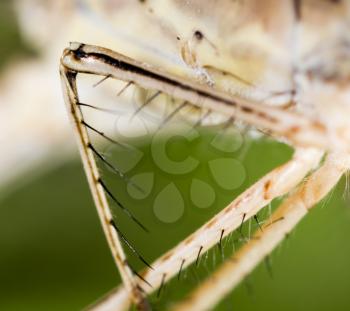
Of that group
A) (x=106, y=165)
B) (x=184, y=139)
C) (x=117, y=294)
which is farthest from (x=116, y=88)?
(x=117, y=294)

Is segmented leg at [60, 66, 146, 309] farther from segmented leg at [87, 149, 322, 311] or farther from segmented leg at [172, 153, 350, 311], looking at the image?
segmented leg at [172, 153, 350, 311]

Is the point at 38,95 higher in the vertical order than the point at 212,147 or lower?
higher

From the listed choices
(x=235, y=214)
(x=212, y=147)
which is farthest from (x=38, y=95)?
(x=235, y=214)

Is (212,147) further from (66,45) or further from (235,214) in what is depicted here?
(235,214)

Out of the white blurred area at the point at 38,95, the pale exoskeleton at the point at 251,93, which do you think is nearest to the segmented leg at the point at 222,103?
the pale exoskeleton at the point at 251,93

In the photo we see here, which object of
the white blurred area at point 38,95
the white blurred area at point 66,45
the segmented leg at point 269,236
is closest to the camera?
the segmented leg at point 269,236

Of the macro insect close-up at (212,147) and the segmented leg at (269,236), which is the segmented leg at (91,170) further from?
the segmented leg at (269,236)

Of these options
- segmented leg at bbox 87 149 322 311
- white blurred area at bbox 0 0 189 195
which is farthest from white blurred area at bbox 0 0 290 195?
segmented leg at bbox 87 149 322 311

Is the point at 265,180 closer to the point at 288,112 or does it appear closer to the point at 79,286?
the point at 288,112
